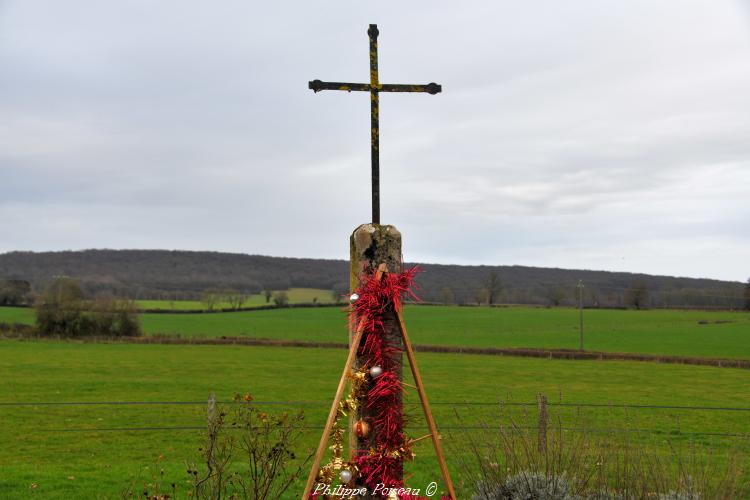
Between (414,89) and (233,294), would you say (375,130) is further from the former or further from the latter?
(233,294)

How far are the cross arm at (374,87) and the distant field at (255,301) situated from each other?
291 feet

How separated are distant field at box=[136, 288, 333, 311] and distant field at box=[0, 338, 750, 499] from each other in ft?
135

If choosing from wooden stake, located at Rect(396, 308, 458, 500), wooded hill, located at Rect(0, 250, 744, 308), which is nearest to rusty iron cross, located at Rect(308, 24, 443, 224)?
wooden stake, located at Rect(396, 308, 458, 500)

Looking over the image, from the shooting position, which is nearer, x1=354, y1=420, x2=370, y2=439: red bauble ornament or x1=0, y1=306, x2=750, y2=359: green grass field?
x1=354, y1=420, x2=370, y2=439: red bauble ornament

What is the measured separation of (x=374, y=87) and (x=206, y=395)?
79.1 feet

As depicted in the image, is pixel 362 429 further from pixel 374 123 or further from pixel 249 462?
pixel 374 123

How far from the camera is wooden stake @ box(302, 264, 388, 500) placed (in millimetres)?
5156

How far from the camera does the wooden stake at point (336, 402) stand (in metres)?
5.16

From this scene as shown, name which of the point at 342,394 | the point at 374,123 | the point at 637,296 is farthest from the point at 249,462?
the point at 637,296

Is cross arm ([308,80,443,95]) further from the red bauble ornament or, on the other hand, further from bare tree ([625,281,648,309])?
bare tree ([625,281,648,309])

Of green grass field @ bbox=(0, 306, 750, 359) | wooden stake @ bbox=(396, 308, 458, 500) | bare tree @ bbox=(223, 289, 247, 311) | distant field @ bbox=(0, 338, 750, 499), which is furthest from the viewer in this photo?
bare tree @ bbox=(223, 289, 247, 311)

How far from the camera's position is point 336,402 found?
529 cm

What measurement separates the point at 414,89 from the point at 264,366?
34.3 m

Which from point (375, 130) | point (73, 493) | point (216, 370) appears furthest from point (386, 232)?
point (216, 370)
